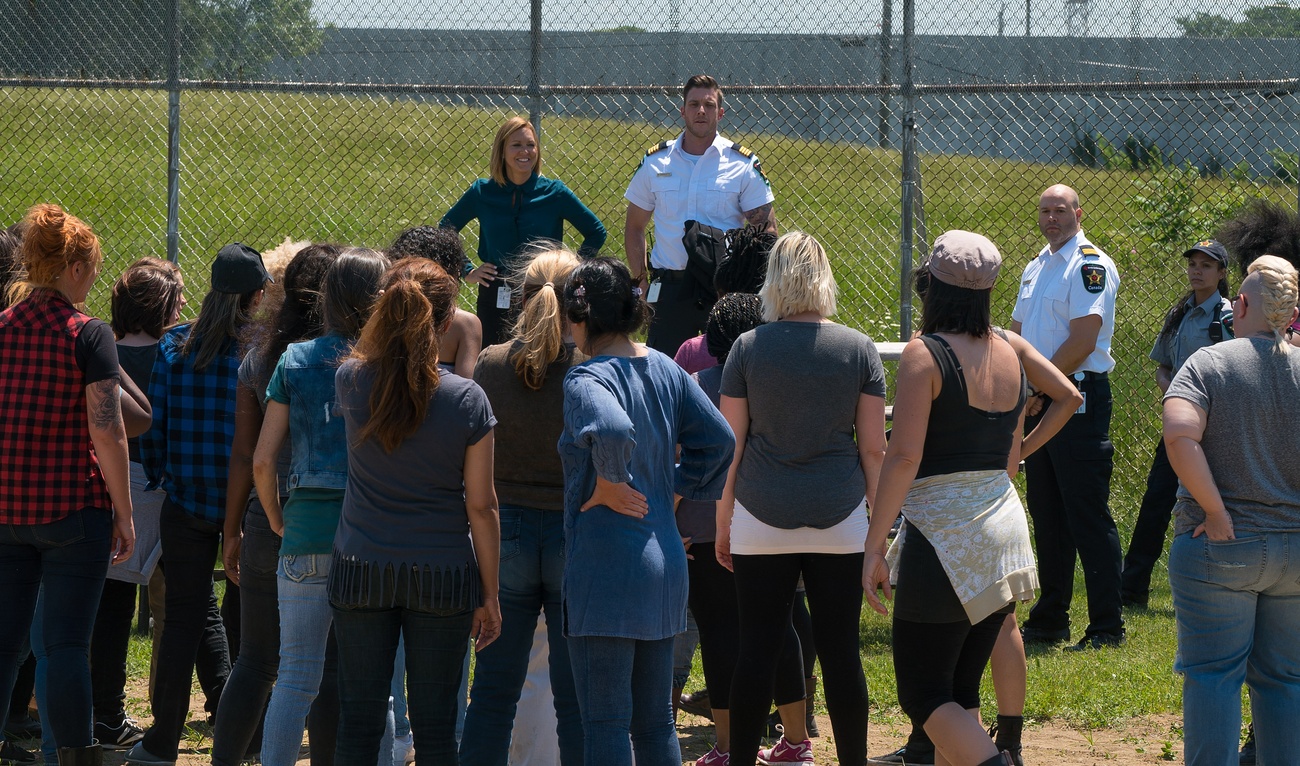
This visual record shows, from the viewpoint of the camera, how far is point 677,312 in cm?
639

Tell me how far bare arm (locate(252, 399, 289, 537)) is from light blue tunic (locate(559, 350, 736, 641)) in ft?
2.86

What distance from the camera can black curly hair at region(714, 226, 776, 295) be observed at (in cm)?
475

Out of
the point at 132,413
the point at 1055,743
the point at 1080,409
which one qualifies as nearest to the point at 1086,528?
the point at 1080,409

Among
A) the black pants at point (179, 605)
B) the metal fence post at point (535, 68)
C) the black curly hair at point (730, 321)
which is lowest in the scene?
the black pants at point (179, 605)

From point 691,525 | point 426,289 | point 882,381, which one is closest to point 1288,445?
point 882,381

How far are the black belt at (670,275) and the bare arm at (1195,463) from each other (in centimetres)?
311

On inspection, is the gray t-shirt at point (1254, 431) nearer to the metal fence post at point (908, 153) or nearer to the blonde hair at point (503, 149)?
the metal fence post at point (908, 153)

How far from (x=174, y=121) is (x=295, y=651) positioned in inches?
177

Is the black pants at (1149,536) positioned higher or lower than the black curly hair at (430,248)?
lower

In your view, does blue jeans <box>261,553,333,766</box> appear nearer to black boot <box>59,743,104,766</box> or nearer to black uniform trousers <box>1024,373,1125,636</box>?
black boot <box>59,743,104,766</box>

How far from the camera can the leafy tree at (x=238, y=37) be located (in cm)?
761

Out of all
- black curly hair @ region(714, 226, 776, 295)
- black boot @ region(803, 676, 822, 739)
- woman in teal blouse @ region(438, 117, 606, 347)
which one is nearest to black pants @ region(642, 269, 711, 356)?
woman in teal blouse @ region(438, 117, 606, 347)

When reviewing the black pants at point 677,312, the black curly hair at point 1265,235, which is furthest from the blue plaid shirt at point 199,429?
the black curly hair at point 1265,235

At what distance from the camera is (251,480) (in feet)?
13.1
